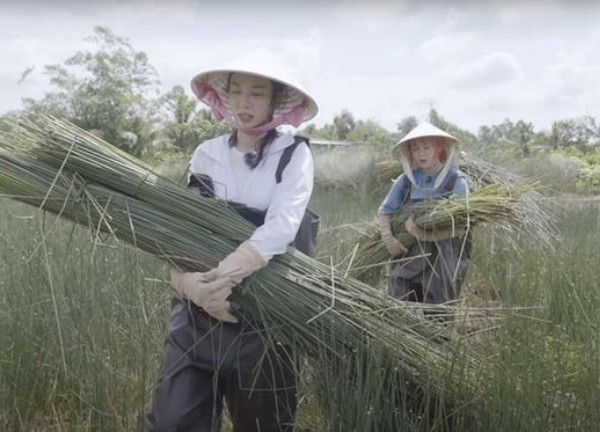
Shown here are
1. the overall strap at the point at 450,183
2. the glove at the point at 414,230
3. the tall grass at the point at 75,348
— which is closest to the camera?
the tall grass at the point at 75,348

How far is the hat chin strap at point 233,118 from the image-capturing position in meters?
1.96

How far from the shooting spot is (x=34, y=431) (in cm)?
240

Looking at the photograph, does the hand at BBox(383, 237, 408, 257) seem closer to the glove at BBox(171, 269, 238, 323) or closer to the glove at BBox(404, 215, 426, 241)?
the glove at BBox(404, 215, 426, 241)

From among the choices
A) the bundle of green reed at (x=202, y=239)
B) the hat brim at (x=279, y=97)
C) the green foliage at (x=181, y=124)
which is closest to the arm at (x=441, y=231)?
the bundle of green reed at (x=202, y=239)

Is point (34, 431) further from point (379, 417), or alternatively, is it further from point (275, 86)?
point (275, 86)

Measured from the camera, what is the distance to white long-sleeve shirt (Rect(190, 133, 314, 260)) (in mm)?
1823

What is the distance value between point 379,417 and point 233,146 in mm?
946

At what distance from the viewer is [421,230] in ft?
10.2

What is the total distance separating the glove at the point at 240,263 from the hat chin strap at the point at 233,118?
38cm

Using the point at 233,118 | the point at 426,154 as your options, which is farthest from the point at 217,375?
the point at 426,154

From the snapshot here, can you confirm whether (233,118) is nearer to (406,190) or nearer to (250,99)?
(250,99)

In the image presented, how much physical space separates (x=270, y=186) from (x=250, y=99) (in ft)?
0.91

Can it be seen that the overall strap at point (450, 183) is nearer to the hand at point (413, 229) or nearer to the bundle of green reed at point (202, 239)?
the hand at point (413, 229)

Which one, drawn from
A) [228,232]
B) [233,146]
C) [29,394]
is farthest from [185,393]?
[29,394]
